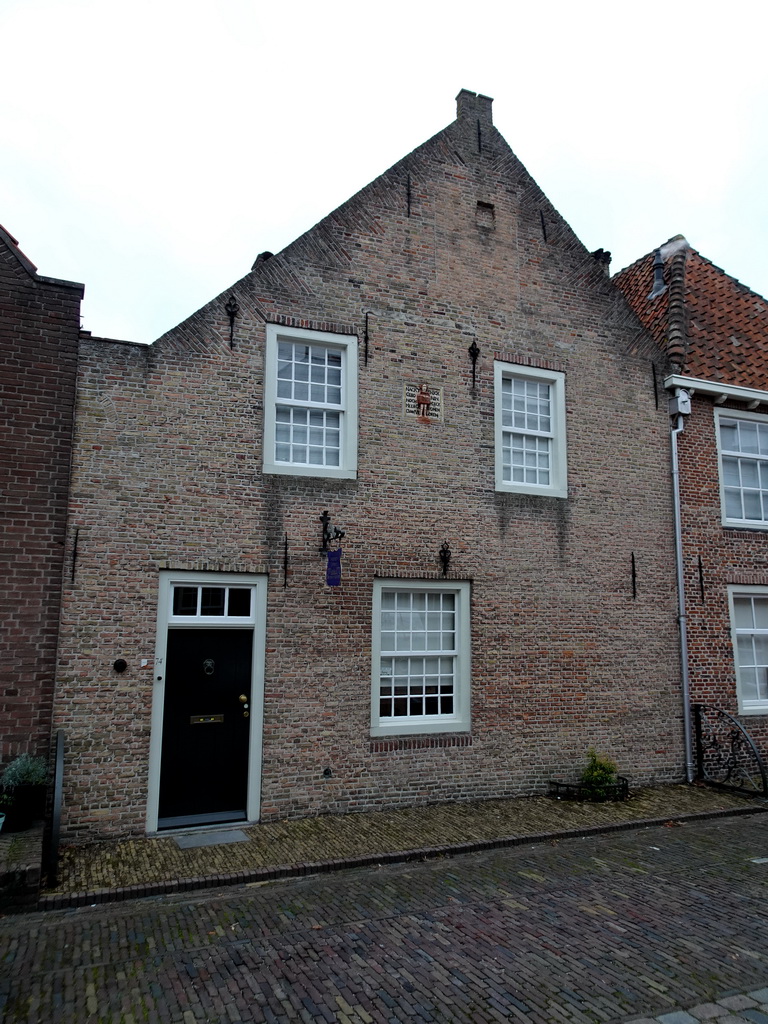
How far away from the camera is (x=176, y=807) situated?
8391mm

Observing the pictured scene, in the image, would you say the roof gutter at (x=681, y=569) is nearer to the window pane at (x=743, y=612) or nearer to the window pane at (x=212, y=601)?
the window pane at (x=743, y=612)

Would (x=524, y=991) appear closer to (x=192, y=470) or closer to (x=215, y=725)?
(x=215, y=725)

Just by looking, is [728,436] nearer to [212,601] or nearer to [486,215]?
[486,215]

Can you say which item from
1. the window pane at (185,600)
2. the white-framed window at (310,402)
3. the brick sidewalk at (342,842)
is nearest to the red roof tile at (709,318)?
the white-framed window at (310,402)

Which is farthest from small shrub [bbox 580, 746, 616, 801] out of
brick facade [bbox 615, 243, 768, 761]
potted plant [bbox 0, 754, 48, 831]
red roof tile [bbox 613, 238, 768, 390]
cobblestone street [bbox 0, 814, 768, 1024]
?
potted plant [bbox 0, 754, 48, 831]

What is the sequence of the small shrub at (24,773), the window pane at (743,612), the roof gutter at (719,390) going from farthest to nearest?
1. the window pane at (743,612)
2. the roof gutter at (719,390)
3. the small shrub at (24,773)

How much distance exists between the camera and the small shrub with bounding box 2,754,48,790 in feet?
23.5

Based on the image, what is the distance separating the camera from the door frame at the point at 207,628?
26.8 feet

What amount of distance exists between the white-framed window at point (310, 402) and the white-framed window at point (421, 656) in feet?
6.10

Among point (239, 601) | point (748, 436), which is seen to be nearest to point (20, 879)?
point (239, 601)

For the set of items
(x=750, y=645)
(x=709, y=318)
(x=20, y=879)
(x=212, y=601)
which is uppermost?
(x=709, y=318)

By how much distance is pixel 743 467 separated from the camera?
1253 centimetres

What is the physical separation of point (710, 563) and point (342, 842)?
7.58 meters

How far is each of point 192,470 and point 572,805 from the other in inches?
262
